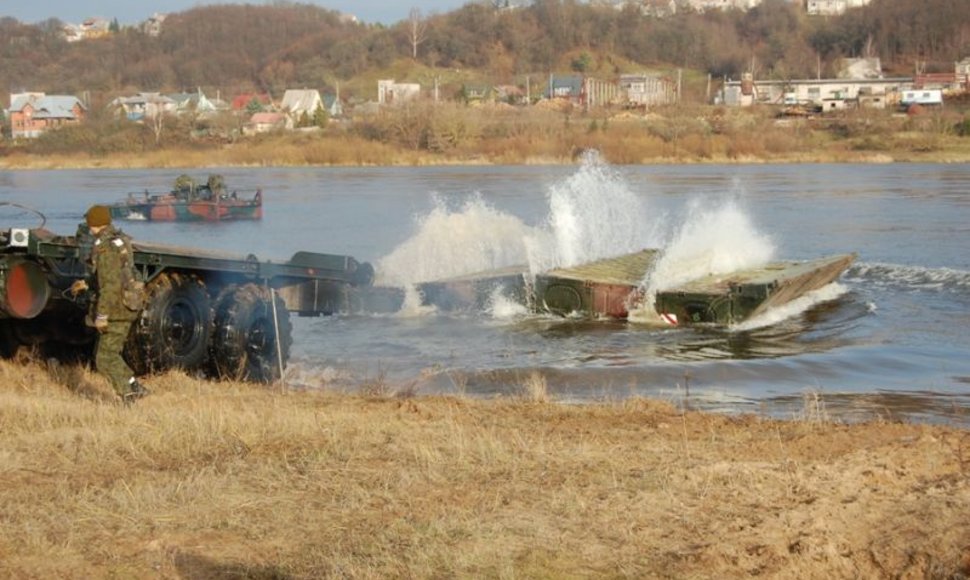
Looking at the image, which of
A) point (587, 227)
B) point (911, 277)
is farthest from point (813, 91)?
point (587, 227)

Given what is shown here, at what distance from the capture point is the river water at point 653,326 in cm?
1527

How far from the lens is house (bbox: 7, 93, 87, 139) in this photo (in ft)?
478

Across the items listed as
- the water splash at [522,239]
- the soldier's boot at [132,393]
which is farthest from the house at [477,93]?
the soldier's boot at [132,393]

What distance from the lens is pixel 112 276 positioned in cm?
1073

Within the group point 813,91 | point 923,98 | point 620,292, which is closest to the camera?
point 620,292

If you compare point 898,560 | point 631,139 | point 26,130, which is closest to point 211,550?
point 898,560

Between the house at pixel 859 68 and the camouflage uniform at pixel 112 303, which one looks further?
the house at pixel 859 68

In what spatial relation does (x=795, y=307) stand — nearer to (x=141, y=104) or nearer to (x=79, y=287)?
(x=79, y=287)

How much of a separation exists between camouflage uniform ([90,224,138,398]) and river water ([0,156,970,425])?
3.78m

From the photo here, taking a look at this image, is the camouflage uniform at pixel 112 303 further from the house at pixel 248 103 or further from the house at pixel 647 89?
the house at pixel 248 103

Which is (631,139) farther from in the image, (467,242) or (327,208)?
(467,242)

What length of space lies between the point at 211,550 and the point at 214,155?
9820 centimetres

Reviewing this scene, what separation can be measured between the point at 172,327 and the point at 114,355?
2320mm

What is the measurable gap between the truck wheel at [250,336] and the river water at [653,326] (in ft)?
2.00
